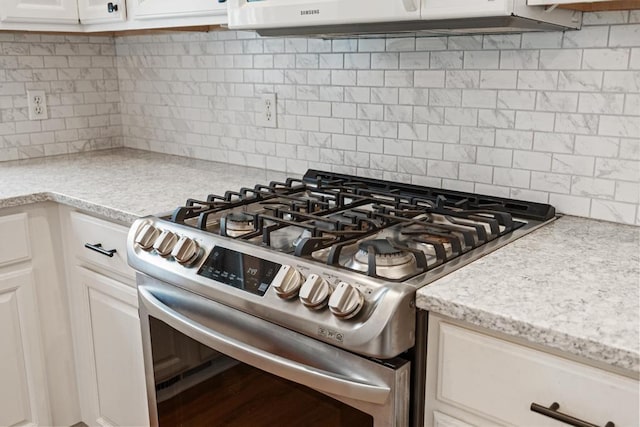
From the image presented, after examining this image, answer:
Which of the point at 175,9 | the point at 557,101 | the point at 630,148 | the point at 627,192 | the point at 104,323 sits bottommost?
the point at 104,323

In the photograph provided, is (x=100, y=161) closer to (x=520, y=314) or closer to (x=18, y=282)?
(x=18, y=282)

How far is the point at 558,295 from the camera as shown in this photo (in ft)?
3.32

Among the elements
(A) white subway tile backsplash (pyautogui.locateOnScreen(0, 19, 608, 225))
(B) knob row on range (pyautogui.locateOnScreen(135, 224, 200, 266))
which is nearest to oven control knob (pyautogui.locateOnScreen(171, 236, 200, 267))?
(B) knob row on range (pyautogui.locateOnScreen(135, 224, 200, 266))

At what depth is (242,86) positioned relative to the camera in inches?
86.7

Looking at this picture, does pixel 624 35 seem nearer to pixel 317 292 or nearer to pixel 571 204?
pixel 571 204

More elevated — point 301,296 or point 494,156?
point 494,156

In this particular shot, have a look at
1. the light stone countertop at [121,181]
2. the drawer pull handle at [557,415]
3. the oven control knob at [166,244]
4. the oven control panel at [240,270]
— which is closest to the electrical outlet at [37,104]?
the light stone countertop at [121,181]

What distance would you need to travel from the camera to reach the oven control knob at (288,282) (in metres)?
1.12

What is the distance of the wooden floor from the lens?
114 cm

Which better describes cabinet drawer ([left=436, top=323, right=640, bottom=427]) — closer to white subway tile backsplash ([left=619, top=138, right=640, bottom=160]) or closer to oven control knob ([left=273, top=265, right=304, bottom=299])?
oven control knob ([left=273, top=265, right=304, bottom=299])

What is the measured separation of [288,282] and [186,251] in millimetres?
317

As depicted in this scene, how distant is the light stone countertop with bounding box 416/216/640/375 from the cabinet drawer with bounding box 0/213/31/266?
1331mm

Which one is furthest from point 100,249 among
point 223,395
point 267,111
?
point 267,111

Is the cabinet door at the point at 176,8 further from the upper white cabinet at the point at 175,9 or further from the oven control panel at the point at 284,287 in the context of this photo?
the oven control panel at the point at 284,287
